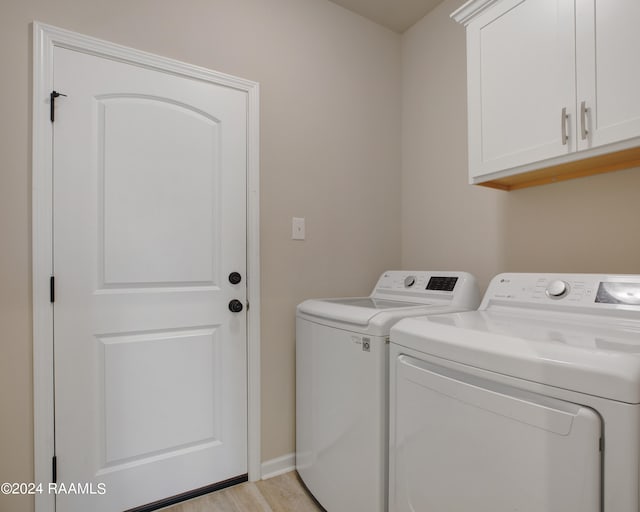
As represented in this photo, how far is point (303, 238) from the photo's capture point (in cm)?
198

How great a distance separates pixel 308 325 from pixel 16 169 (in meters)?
1.30

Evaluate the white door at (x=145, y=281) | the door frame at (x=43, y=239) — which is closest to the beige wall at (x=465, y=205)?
the white door at (x=145, y=281)

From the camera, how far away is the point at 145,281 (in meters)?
1.59

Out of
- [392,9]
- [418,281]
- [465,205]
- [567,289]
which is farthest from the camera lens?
[392,9]

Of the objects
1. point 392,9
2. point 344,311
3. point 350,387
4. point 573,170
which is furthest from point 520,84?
point 350,387

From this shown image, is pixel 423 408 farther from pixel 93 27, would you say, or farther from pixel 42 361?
pixel 93 27

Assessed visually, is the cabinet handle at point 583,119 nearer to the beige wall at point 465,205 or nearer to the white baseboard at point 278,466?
the beige wall at point 465,205

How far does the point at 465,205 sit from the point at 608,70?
931 mm

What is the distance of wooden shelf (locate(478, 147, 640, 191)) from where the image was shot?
49.9 inches

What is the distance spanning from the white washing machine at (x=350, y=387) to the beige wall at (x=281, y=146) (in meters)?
0.26

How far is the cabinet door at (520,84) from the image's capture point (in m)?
1.25

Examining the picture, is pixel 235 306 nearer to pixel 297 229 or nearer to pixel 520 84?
pixel 297 229

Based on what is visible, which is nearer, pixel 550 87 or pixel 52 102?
pixel 550 87

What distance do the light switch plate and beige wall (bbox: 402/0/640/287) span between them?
77cm
